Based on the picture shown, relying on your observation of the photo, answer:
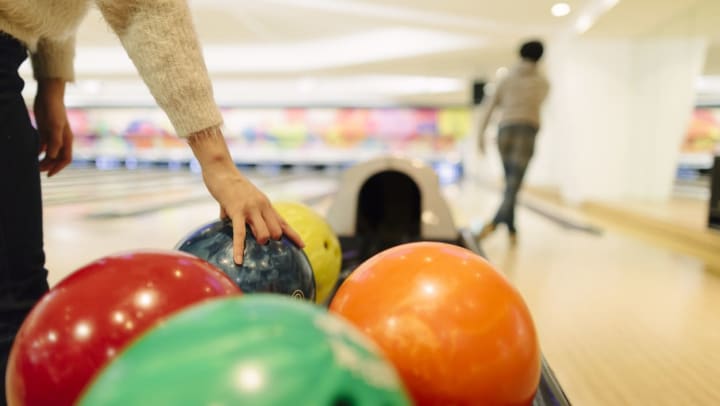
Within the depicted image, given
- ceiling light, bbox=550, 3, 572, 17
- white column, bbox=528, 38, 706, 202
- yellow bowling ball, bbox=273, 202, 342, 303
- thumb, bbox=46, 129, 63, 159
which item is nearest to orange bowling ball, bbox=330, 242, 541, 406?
yellow bowling ball, bbox=273, 202, 342, 303

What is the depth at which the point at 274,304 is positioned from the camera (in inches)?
19.7

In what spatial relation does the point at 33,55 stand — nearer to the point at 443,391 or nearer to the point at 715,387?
the point at 443,391

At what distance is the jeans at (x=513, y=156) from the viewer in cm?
311

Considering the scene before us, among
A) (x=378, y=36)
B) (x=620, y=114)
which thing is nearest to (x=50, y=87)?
(x=620, y=114)

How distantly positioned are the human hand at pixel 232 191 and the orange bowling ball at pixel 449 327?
20cm

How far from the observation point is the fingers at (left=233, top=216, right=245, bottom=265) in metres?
0.88

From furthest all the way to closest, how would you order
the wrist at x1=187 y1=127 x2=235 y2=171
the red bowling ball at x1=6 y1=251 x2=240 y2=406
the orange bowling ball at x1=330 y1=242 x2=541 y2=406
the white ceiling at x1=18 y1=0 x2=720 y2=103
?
the white ceiling at x1=18 y1=0 x2=720 y2=103, the wrist at x1=187 y1=127 x2=235 y2=171, the orange bowling ball at x1=330 y1=242 x2=541 y2=406, the red bowling ball at x1=6 y1=251 x2=240 y2=406

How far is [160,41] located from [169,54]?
0.07 feet

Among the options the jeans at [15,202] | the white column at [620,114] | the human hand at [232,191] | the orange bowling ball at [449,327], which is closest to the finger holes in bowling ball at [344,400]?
the orange bowling ball at [449,327]

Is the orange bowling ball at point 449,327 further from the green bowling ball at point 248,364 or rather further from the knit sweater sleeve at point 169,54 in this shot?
the knit sweater sleeve at point 169,54

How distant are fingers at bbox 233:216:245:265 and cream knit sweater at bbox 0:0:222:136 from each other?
0.56 ft

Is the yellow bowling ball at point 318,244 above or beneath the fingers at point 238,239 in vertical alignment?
beneath

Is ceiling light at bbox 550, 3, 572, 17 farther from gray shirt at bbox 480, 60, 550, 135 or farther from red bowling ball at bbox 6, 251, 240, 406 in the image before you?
red bowling ball at bbox 6, 251, 240, 406

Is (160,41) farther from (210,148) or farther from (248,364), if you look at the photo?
(248,364)
